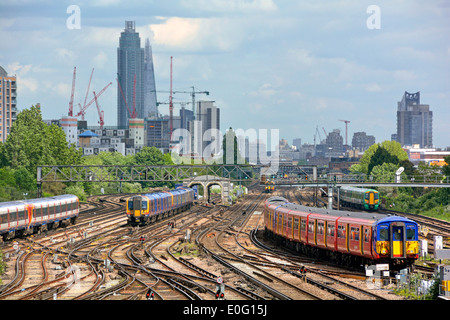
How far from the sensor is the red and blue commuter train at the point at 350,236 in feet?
110

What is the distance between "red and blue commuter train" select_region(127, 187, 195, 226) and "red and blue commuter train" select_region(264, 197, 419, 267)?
2318cm

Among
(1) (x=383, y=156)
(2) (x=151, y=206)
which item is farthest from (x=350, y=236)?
(1) (x=383, y=156)

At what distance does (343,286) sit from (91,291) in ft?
39.9

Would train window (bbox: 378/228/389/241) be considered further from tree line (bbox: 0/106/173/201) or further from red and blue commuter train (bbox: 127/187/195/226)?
tree line (bbox: 0/106/173/201)

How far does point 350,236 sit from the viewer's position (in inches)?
1422

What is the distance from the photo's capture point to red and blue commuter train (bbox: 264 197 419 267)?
3344 cm

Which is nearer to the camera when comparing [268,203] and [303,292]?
[303,292]

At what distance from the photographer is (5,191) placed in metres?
A: 80.1

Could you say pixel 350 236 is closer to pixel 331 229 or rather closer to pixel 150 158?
pixel 331 229

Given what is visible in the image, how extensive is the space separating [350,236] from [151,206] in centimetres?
3643

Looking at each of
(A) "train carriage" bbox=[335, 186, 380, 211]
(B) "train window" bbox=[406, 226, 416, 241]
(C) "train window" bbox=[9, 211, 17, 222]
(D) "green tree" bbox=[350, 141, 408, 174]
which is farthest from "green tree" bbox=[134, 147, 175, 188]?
(B) "train window" bbox=[406, 226, 416, 241]
